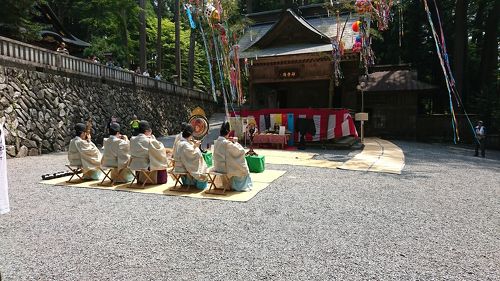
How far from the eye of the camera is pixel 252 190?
7.33 metres

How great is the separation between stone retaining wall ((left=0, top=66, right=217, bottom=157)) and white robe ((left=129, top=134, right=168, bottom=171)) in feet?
20.6

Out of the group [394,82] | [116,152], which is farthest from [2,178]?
[394,82]

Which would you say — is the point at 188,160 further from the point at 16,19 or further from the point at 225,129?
the point at 16,19

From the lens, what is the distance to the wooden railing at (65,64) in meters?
11.4

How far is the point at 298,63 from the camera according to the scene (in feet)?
59.8

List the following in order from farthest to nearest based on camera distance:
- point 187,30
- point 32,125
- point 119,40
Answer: point 187,30 < point 119,40 < point 32,125

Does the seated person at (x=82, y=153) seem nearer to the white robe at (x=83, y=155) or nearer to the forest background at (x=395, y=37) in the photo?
the white robe at (x=83, y=155)

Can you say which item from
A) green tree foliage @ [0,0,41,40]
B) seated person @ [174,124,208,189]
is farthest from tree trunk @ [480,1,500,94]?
green tree foliage @ [0,0,41,40]

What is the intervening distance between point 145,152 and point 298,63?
41.7 feet

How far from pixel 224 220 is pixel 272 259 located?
5.16 feet

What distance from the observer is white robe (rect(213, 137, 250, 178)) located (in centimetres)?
699

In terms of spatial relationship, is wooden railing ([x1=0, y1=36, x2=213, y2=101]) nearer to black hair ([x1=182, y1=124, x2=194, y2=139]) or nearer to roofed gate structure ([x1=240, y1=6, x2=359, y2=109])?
roofed gate structure ([x1=240, y1=6, x2=359, y2=109])

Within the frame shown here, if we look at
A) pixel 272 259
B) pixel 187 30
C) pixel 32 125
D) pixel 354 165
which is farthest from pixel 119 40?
pixel 272 259

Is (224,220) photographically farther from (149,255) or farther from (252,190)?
(252,190)
